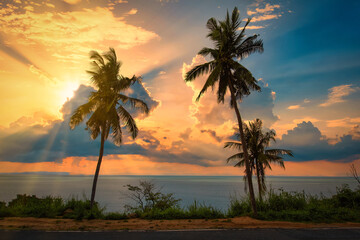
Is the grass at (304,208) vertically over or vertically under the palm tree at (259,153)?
under

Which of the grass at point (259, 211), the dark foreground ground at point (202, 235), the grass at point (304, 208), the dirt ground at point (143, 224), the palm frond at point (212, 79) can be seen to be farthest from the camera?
the palm frond at point (212, 79)

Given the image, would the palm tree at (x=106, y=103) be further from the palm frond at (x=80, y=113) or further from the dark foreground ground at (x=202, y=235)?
the dark foreground ground at (x=202, y=235)

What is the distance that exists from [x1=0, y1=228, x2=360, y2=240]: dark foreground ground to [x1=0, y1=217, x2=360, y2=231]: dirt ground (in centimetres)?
73

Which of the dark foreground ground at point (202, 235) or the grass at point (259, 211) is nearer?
the dark foreground ground at point (202, 235)

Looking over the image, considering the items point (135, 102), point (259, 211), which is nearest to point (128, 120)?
point (135, 102)

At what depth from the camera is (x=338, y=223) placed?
10.6 metres

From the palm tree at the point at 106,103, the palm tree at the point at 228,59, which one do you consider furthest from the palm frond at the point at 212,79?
the palm tree at the point at 106,103

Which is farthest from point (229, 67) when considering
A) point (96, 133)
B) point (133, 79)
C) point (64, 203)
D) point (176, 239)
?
point (64, 203)

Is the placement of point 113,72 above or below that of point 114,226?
Result: above

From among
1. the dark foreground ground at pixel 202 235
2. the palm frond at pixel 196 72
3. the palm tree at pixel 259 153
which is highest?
the palm frond at pixel 196 72

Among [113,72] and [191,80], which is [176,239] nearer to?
[191,80]

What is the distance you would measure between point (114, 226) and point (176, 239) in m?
3.82

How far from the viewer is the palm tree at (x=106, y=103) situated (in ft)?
59.0

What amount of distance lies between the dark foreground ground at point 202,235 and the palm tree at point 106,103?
9.00 m
